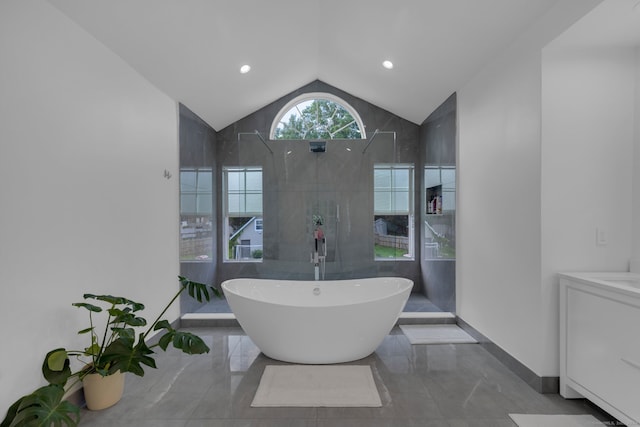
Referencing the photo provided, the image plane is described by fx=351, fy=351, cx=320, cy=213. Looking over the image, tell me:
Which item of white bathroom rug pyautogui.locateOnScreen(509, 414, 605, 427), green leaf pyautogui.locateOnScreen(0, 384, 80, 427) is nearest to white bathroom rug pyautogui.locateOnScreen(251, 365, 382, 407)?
white bathroom rug pyautogui.locateOnScreen(509, 414, 605, 427)

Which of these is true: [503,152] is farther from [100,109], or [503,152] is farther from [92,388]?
[92,388]

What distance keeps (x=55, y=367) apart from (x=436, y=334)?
3138 millimetres

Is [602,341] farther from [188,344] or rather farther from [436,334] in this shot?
[188,344]

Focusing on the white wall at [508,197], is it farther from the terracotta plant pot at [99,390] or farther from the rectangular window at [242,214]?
the terracotta plant pot at [99,390]

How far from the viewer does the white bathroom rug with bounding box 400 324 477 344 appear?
133 inches

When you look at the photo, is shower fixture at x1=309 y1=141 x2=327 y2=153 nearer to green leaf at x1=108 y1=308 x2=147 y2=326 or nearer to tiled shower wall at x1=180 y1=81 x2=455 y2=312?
tiled shower wall at x1=180 y1=81 x2=455 y2=312

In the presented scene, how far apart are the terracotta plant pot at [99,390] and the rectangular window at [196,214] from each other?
1.64 m

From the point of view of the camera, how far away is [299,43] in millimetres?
3674

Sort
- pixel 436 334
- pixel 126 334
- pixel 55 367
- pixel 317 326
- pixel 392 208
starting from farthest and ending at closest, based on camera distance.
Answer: pixel 392 208 < pixel 436 334 < pixel 317 326 < pixel 126 334 < pixel 55 367

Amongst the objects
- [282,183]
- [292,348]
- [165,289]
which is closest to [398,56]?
[282,183]

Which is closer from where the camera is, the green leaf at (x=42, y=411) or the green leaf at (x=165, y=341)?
the green leaf at (x=42, y=411)

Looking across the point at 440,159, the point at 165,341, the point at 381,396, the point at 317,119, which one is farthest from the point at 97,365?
the point at 440,159

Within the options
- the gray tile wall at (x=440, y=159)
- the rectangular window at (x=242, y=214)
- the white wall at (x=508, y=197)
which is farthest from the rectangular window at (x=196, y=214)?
the white wall at (x=508, y=197)

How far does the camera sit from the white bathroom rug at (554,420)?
205cm
